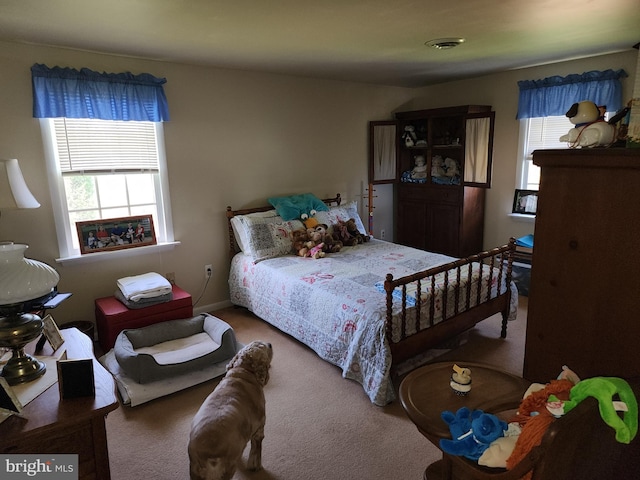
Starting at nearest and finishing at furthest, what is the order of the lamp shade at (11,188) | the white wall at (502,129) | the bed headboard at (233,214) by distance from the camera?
1. the lamp shade at (11,188)
2. the bed headboard at (233,214)
3. the white wall at (502,129)

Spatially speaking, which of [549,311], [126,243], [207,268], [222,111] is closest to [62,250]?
[126,243]

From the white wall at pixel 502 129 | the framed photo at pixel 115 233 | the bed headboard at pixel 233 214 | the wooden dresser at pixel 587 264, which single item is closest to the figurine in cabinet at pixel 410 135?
the white wall at pixel 502 129

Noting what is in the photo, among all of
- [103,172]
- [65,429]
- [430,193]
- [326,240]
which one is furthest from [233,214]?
[65,429]

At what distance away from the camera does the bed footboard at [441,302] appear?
252cm

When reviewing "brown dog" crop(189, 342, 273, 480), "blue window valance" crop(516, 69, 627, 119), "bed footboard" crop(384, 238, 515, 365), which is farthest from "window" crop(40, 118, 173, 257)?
"blue window valance" crop(516, 69, 627, 119)

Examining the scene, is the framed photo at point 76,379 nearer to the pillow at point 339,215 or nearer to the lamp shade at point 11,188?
the lamp shade at point 11,188

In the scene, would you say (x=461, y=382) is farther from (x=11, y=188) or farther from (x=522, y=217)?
(x=522, y=217)

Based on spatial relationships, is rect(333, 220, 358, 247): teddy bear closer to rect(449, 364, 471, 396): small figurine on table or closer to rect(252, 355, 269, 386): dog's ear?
rect(252, 355, 269, 386): dog's ear

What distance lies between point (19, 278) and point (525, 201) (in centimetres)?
435

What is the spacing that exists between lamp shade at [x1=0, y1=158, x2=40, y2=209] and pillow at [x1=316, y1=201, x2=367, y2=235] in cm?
241

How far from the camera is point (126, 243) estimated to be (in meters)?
3.40

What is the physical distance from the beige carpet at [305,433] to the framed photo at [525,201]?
6.19ft

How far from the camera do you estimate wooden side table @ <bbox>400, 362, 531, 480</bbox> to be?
4.68ft

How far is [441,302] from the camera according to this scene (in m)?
2.80
